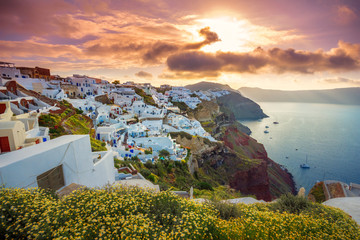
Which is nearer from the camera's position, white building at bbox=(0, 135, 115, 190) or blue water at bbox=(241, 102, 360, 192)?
white building at bbox=(0, 135, 115, 190)

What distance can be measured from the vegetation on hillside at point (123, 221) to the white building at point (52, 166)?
3.49ft

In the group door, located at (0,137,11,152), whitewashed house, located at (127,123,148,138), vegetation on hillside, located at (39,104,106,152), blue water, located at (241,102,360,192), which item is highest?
door, located at (0,137,11,152)

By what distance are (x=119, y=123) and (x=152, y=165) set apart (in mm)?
16227

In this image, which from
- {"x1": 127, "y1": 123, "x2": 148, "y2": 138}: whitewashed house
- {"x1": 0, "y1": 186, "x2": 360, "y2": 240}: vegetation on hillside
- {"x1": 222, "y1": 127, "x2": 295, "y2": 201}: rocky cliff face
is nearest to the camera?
{"x1": 0, "y1": 186, "x2": 360, "y2": 240}: vegetation on hillside

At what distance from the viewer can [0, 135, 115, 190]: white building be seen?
229 inches

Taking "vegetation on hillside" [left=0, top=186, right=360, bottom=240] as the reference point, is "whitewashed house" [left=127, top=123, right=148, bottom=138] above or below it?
below

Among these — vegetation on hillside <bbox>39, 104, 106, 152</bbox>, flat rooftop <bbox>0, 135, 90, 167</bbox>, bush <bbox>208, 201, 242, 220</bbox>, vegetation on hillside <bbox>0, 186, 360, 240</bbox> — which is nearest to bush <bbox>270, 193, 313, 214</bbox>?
vegetation on hillside <bbox>0, 186, 360, 240</bbox>

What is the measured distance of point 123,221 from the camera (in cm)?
413

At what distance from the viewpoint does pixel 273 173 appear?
5056cm

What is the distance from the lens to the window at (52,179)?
652 centimetres

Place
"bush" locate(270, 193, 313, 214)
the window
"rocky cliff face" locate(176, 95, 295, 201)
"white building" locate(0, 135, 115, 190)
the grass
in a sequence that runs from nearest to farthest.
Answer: "white building" locate(0, 135, 115, 190) < the window < "bush" locate(270, 193, 313, 214) < the grass < "rocky cliff face" locate(176, 95, 295, 201)

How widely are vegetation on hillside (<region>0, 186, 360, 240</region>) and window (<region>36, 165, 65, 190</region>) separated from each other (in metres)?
1.45

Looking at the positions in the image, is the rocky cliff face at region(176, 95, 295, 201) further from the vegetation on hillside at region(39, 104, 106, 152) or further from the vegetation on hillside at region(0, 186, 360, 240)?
the vegetation on hillside at region(0, 186, 360, 240)

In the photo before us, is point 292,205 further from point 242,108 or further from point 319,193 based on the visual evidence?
point 242,108
